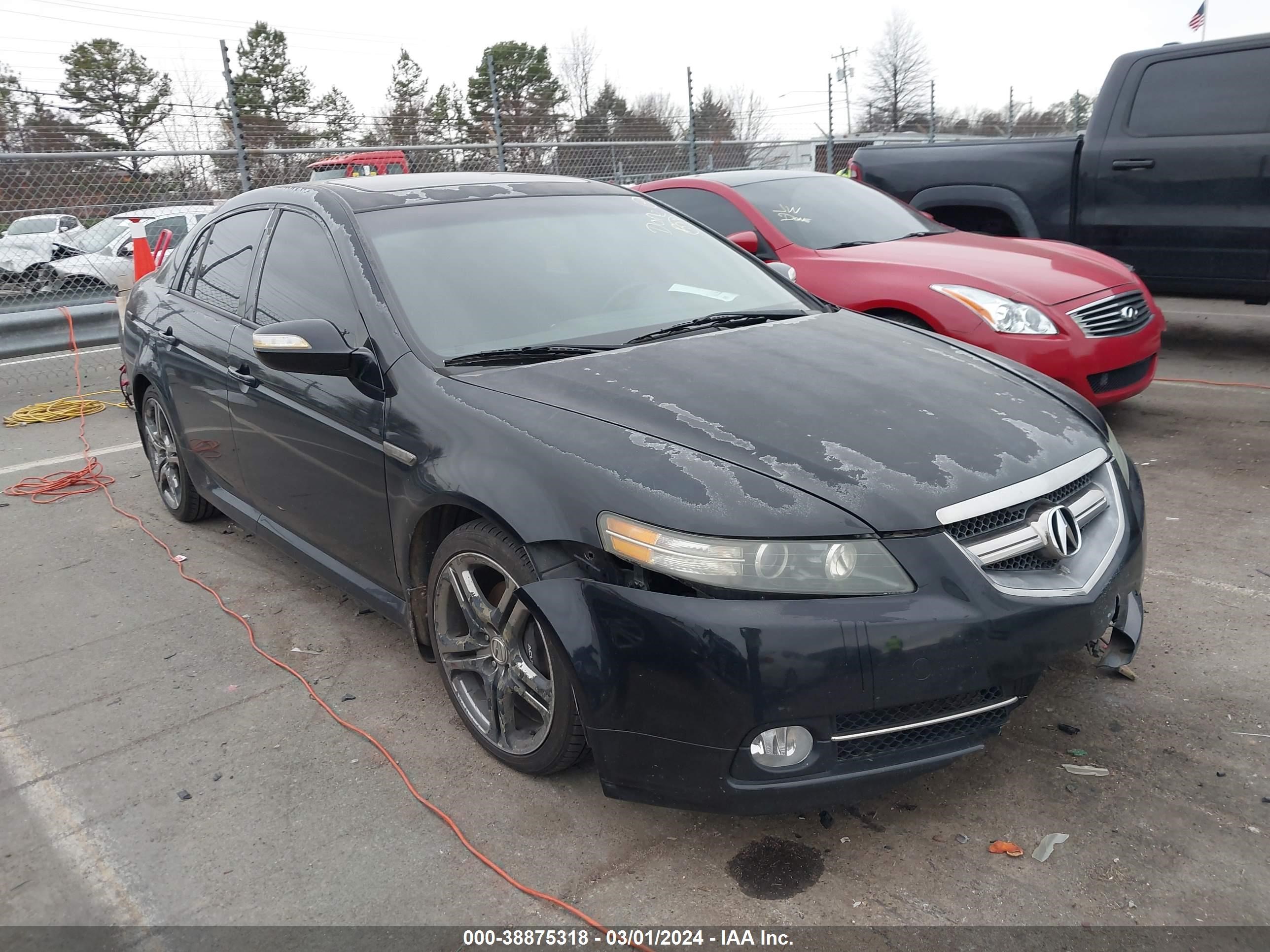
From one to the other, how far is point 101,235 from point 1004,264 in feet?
28.8

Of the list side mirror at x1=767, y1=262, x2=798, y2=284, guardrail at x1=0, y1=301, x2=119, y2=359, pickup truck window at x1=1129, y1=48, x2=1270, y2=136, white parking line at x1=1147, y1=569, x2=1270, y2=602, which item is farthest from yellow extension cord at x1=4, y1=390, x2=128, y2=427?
pickup truck window at x1=1129, y1=48, x2=1270, y2=136

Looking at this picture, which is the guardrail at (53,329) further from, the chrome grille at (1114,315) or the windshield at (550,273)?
the chrome grille at (1114,315)

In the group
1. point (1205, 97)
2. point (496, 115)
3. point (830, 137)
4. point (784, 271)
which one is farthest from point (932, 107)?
point (784, 271)

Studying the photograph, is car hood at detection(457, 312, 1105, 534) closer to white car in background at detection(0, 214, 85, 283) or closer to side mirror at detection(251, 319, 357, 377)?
side mirror at detection(251, 319, 357, 377)

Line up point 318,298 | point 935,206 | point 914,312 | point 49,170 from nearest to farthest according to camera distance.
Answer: point 318,298 → point 914,312 → point 935,206 → point 49,170

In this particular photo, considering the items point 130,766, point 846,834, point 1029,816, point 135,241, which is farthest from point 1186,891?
point 135,241

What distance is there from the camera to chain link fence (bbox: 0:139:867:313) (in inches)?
359

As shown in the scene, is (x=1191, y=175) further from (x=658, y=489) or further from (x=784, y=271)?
(x=658, y=489)

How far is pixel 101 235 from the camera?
1027 cm

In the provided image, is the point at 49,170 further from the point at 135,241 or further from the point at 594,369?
the point at 594,369

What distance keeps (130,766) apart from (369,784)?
77 cm

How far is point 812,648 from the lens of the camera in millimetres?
2193

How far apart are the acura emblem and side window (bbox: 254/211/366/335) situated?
2020 mm

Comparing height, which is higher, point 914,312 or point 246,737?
point 914,312
